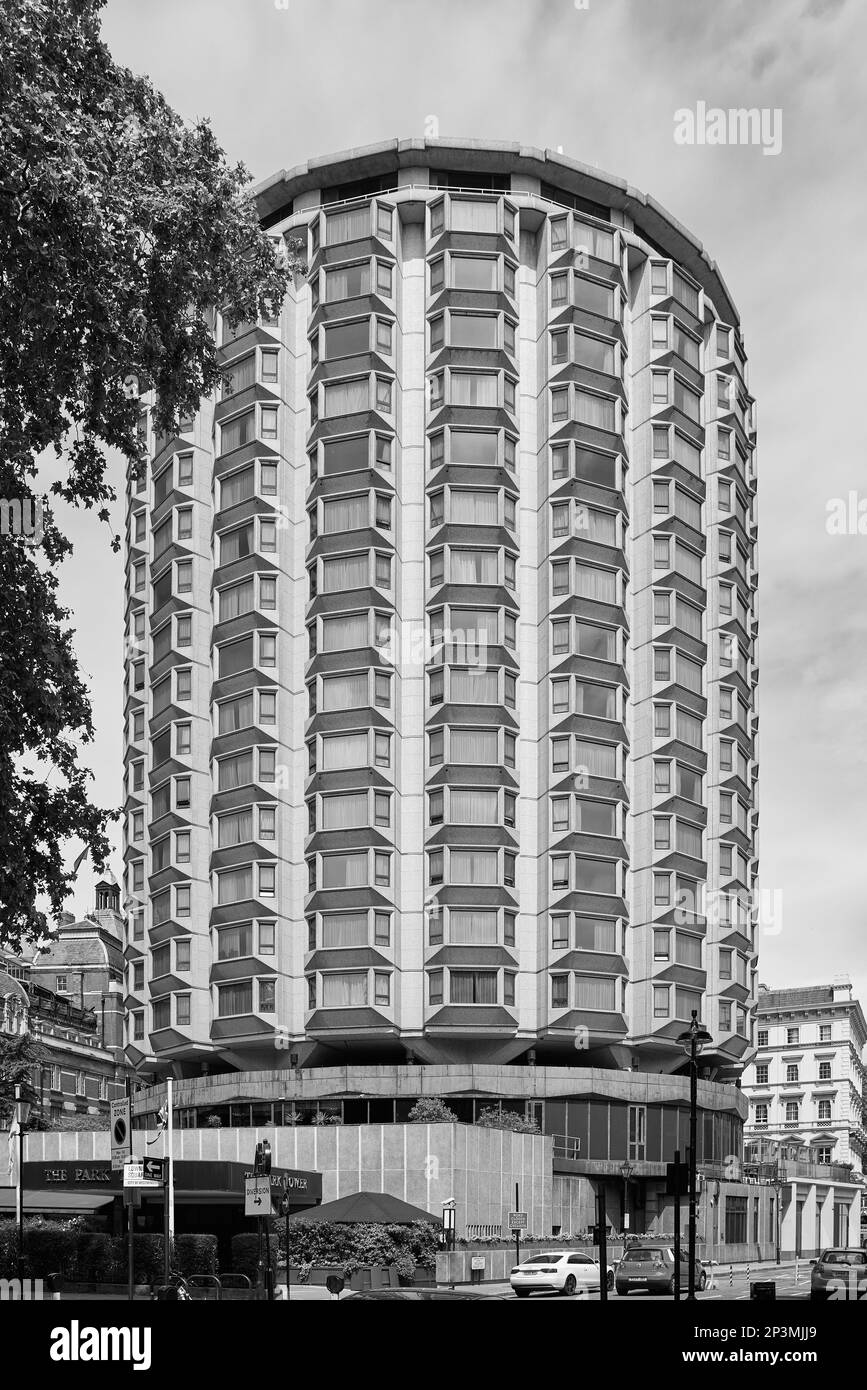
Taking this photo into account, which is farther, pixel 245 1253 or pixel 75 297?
pixel 245 1253

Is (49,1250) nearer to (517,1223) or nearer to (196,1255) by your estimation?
(196,1255)

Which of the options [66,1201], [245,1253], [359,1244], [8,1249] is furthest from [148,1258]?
[359,1244]

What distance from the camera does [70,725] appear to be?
2259 centimetres

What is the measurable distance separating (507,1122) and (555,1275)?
30.9m

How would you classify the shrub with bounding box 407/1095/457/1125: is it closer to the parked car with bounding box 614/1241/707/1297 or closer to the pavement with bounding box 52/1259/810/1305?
the pavement with bounding box 52/1259/810/1305

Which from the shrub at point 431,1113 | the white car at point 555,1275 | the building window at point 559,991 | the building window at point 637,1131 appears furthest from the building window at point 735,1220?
the white car at point 555,1275

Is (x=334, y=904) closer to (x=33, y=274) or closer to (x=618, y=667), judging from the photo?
(x=618, y=667)

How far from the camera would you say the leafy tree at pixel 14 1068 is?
9919cm

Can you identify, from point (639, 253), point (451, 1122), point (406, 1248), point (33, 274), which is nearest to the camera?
point (33, 274)

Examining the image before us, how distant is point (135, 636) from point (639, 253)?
39.2 metres

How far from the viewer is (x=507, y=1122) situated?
81250 millimetres

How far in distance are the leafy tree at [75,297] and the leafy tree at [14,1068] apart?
267 feet

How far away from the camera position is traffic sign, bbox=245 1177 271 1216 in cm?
3644
